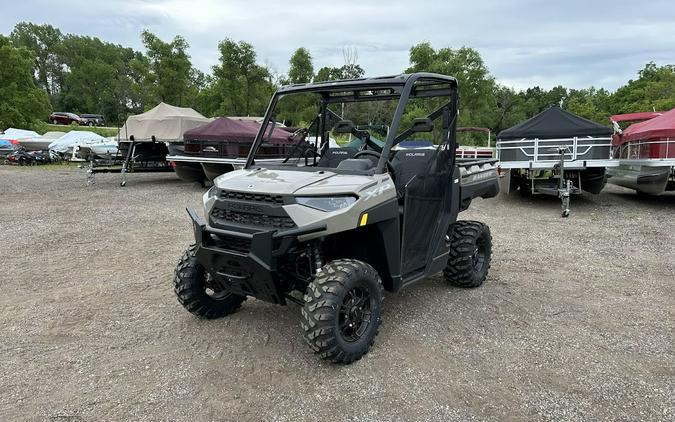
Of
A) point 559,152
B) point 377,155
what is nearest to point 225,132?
point 559,152

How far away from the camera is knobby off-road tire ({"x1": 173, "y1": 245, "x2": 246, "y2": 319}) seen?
4082mm

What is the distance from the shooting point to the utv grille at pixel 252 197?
3398 millimetres

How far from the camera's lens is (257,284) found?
Result: 343 cm

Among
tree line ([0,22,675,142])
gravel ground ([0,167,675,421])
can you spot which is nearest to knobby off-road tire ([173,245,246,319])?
gravel ground ([0,167,675,421])

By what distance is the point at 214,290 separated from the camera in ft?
14.1

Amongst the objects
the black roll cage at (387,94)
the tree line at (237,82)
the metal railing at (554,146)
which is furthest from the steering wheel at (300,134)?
the tree line at (237,82)

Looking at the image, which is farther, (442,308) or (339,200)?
(442,308)

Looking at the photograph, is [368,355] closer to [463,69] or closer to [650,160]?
[650,160]

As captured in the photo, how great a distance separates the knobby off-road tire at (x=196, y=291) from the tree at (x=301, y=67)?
940 inches

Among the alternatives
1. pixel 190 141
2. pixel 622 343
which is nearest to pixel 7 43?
pixel 190 141

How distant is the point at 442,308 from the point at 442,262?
45cm

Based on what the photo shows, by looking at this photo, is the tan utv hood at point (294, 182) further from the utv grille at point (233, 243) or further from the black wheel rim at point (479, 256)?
the black wheel rim at point (479, 256)

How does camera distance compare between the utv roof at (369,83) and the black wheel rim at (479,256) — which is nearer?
the utv roof at (369,83)

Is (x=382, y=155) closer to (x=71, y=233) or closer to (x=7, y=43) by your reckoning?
(x=71, y=233)
